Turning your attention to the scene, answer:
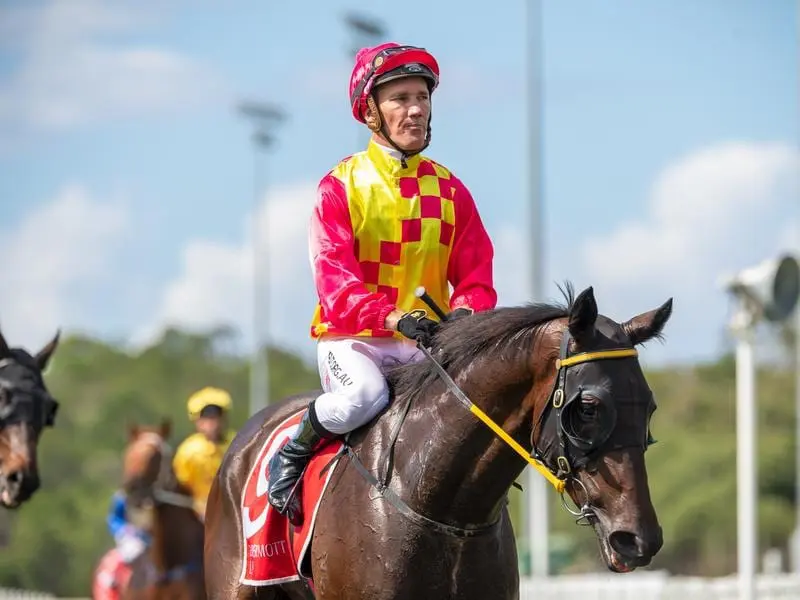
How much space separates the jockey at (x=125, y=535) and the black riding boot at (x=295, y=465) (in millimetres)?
6380

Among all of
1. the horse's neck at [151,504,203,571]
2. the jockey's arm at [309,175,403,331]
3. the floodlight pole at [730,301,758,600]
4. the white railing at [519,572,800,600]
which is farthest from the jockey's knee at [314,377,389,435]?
the white railing at [519,572,800,600]

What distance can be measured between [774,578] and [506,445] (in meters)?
12.2

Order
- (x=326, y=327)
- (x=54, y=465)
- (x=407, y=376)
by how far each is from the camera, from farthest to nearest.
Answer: (x=54, y=465), (x=326, y=327), (x=407, y=376)

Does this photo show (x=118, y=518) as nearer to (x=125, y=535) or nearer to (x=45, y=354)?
(x=125, y=535)

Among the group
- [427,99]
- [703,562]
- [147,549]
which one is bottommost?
[703,562]

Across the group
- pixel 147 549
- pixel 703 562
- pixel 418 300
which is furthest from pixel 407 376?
pixel 703 562

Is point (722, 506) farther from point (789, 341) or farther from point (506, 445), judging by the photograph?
point (506, 445)

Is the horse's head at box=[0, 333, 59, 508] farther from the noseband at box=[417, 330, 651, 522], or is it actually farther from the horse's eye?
the horse's eye

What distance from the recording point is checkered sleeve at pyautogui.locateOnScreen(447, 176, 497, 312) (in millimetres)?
6141

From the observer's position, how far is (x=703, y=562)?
36844 mm

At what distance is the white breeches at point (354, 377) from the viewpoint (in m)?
5.71

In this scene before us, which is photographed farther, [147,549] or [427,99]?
[147,549]

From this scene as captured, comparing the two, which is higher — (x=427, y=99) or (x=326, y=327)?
(x=427, y=99)

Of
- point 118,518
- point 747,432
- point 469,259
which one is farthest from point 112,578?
point 469,259
